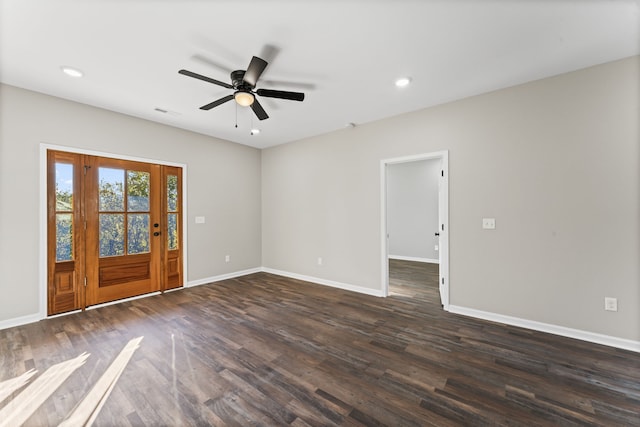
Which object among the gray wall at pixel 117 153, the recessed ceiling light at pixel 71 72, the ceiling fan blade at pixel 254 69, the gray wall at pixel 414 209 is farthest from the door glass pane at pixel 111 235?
the gray wall at pixel 414 209

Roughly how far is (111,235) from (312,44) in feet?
12.5

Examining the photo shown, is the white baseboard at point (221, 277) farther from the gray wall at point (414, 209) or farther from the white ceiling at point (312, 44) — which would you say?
the gray wall at point (414, 209)

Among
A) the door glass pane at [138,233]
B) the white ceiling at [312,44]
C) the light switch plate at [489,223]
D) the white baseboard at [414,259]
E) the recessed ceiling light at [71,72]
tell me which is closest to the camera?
the white ceiling at [312,44]

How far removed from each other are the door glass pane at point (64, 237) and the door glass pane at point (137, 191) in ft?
2.29

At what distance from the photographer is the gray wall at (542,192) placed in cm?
245

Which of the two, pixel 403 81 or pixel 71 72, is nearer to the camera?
pixel 71 72

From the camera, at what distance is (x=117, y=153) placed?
3723 millimetres

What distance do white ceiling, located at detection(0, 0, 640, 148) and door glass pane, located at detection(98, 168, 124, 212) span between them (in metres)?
1.00

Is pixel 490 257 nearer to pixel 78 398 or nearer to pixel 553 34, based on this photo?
pixel 553 34

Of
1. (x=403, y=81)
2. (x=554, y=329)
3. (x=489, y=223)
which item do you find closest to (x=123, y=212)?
(x=403, y=81)

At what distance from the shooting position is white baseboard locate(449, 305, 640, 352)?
2414mm

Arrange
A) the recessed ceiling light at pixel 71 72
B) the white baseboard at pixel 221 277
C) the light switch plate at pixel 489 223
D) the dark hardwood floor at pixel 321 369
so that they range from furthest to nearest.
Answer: the white baseboard at pixel 221 277 < the light switch plate at pixel 489 223 < the recessed ceiling light at pixel 71 72 < the dark hardwood floor at pixel 321 369

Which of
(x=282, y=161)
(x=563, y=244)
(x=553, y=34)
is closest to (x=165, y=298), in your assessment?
(x=282, y=161)

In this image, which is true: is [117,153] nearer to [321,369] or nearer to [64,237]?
[64,237]
